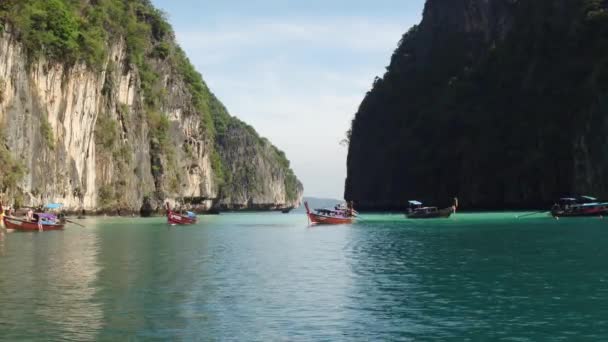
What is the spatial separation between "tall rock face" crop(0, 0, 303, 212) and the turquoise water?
95.4 ft

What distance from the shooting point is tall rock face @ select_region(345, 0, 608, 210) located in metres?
90.5

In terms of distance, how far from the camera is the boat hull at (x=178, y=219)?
68625mm

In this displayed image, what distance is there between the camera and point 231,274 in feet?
85.4

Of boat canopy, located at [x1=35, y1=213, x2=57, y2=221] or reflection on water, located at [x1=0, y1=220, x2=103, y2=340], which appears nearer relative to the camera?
reflection on water, located at [x1=0, y1=220, x2=103, y2=340]

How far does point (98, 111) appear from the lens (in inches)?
3327

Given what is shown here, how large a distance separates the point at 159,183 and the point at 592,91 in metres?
54.7

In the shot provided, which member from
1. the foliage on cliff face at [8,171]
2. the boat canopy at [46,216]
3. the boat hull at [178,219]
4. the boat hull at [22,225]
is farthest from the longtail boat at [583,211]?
the foliage on cliff face at [8,171]

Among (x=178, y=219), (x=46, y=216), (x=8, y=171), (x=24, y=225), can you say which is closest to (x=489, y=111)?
(x=178, y=219)

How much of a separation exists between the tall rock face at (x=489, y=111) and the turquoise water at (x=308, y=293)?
58716 mm

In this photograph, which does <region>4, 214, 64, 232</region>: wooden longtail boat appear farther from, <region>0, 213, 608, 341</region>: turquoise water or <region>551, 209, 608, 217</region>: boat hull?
<region>551, 209, 608, 217</region>: boat hull

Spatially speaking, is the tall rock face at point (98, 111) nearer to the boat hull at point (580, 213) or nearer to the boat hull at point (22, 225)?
the boat hull at point (22, 225)

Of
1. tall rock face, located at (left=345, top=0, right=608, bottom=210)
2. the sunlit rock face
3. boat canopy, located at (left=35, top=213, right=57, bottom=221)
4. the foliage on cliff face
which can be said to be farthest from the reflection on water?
tall rock face, located at (left=345, top=0, right=608, bottom=210)

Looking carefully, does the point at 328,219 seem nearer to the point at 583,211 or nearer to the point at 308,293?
the point at 583,211

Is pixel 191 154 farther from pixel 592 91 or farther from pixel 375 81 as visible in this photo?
pixel 592 91
